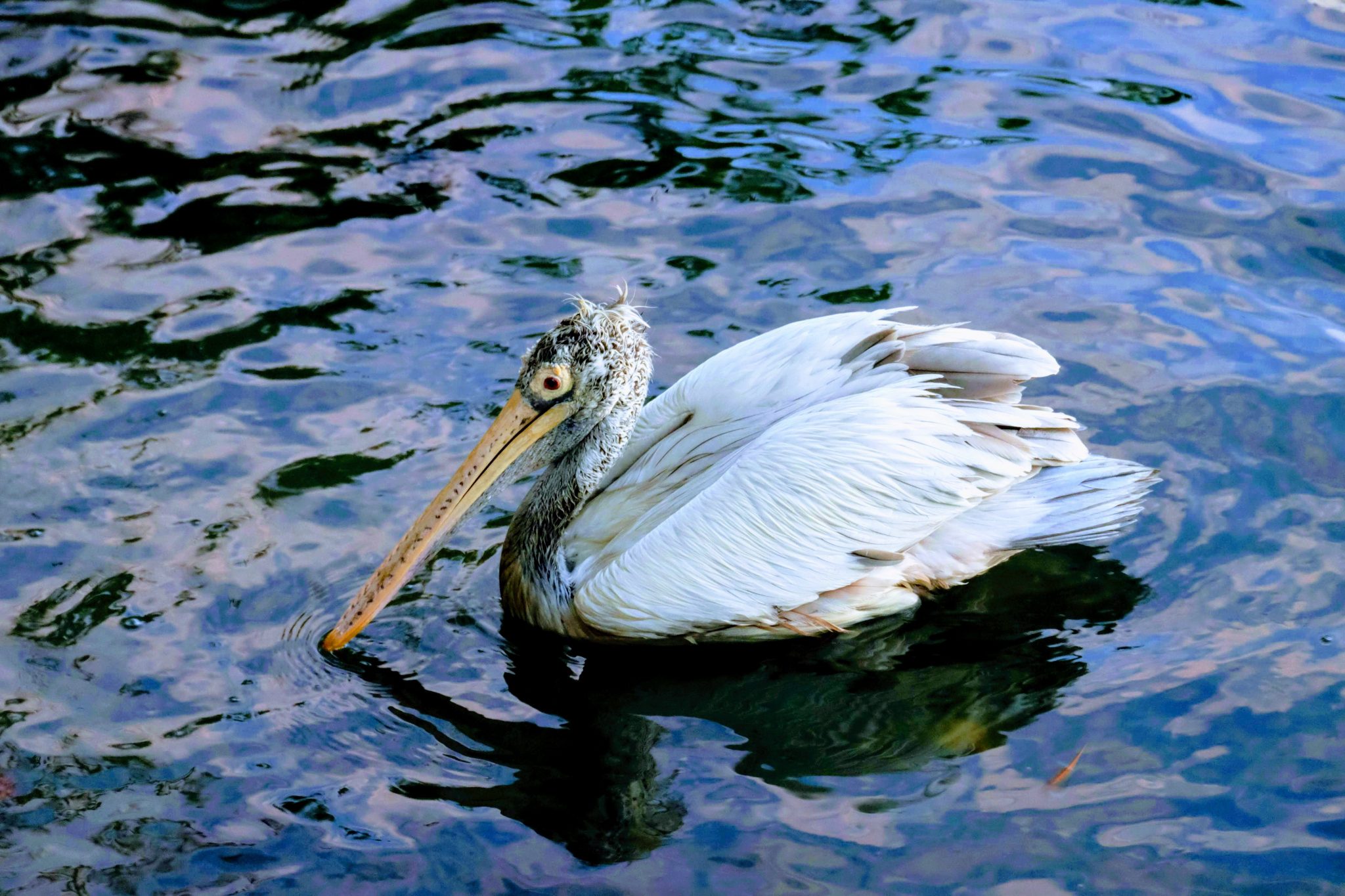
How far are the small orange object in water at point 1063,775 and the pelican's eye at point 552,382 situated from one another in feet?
5.66

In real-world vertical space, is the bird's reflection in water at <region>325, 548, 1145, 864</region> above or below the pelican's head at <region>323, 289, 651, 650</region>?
below

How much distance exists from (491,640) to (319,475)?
37.7 inches

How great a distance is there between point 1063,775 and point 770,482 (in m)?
1.09

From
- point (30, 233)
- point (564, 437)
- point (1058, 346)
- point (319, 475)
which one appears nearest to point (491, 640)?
point (564, 437)

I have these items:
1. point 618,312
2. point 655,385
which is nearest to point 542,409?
point 618,312

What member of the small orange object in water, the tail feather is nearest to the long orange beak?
the tail feather

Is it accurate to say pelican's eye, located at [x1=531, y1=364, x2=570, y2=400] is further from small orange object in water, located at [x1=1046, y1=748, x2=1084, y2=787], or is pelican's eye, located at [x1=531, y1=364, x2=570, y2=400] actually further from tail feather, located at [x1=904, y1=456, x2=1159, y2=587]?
small orange object in water, located at [x1=1046, y1=748, x2=1084, y2=787]

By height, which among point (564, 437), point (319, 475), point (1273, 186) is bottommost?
point (319, 475)

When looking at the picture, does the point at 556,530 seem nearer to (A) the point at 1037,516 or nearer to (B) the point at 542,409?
(B) the point at 542,409

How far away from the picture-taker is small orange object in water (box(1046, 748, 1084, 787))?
3.54 meters

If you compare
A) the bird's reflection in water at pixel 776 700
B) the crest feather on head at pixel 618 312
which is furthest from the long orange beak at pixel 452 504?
the crest feather on head at pixel 618 312

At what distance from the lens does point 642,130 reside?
260 inches

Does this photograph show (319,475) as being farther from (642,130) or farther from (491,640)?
(642,130)

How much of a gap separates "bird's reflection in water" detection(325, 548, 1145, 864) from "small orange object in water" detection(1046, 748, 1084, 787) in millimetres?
183
